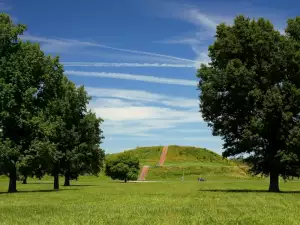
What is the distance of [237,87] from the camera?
45.7 m

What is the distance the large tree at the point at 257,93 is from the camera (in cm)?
4356

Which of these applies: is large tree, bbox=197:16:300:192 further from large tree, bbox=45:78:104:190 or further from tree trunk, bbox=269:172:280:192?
large tree, bbox=45:78:104:190

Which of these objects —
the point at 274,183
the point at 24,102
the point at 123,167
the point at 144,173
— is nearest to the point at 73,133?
the point at 24,102

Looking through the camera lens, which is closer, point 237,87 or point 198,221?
point 198,221

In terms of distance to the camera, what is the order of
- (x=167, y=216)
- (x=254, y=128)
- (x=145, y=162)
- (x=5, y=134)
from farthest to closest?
(x=145, y=162), (x=5, y=134), (x=254, y=128), (x=167, y=216)

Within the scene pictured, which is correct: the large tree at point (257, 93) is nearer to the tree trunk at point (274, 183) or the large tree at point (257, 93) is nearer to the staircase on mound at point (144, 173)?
the tree trunk at point (274, 183)

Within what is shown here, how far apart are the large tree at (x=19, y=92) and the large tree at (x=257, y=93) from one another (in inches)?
712

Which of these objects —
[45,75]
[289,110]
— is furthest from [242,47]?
[45,75]

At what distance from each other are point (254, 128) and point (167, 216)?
25.1 m

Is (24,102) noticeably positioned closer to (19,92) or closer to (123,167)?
(19,92)

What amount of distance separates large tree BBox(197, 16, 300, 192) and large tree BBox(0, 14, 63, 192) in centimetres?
1809

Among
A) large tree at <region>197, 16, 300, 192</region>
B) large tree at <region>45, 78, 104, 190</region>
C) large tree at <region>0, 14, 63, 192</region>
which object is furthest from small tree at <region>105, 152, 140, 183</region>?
large tree at <region>197, 16, 300, 192</region>

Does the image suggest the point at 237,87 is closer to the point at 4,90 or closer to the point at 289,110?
the point at 289,110

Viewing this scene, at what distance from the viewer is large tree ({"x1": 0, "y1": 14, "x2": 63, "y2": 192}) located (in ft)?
153
